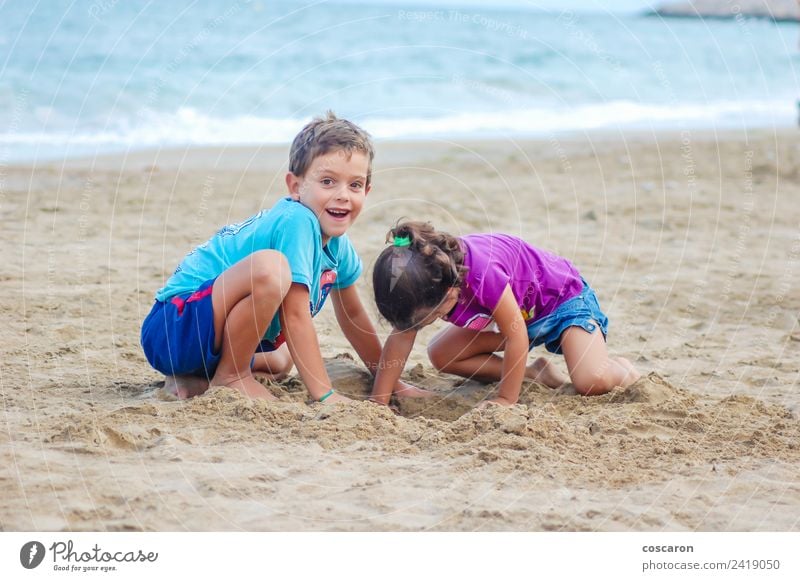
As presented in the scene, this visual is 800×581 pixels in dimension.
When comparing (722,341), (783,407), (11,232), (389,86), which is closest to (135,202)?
(11,232)

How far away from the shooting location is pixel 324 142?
3.77 m

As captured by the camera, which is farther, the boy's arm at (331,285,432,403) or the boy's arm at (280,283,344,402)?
the boy's arm at (331,285,432,403)

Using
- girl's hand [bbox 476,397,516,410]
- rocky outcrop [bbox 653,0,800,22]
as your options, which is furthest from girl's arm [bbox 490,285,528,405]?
rocky outcrop [bbox 653,0,800,22]

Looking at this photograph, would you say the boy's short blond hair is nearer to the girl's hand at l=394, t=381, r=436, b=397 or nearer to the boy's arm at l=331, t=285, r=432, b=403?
the boy's arm at l=331, t=285, r=432, b=403

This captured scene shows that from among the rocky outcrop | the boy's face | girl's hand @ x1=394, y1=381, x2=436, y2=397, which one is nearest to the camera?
the boy's face

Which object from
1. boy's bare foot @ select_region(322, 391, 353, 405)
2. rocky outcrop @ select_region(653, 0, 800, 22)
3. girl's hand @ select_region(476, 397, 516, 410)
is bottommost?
boy's bare foot @ select_region(322, 391, 353, 405)

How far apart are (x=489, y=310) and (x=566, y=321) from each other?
1.75 feet

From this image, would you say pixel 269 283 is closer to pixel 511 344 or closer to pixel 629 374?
pixel 511 344

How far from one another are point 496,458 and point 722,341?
2.36 meters

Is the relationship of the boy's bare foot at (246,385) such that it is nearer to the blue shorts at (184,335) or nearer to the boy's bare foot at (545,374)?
the blue shorts at (184,335)

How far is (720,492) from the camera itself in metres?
3.01

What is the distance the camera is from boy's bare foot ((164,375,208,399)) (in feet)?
12.4

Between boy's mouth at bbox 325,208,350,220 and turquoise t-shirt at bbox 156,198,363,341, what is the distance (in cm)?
7
